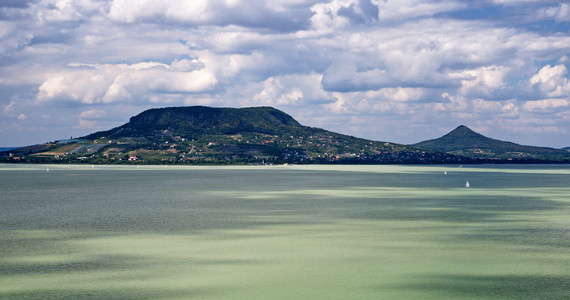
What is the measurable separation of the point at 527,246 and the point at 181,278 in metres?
28.6

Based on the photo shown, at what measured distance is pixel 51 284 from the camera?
3278 centimetres

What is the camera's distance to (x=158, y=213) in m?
73.4

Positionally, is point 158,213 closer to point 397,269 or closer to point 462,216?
point 462,216

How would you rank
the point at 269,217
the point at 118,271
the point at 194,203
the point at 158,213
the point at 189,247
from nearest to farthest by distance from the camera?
the point at 118,271, the point at 189,247, the point at 269,217, the point at 158,213, the point at 194,203

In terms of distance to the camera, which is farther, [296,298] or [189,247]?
[189,247]

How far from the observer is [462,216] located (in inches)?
2749

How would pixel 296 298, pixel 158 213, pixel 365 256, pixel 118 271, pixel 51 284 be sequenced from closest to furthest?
pixel 296 298 → pixel 51 284 → pixel 118 271 → pixel 365 256 → pixel 158 213

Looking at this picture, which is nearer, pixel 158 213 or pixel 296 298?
pixel 296 298

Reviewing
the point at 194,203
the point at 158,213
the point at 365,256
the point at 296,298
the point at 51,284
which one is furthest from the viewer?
the point at 194,203

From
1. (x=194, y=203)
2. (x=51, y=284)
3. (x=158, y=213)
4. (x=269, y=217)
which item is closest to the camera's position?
(x=51, y=284)

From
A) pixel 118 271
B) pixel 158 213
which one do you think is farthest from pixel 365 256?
pixel 158 213

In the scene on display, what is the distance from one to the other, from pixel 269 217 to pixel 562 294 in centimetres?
4030

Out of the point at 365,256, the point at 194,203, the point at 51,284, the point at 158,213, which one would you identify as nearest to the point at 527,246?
the point at 365,256

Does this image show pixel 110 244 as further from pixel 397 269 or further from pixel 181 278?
pixel 397 269
